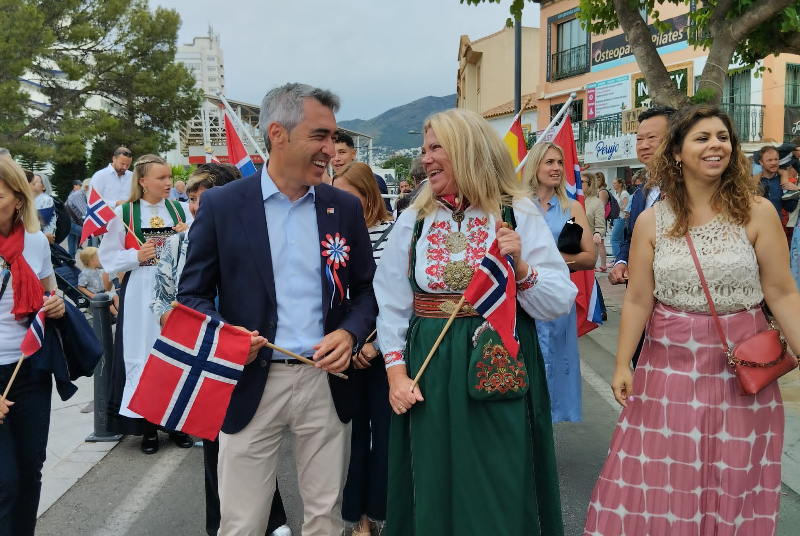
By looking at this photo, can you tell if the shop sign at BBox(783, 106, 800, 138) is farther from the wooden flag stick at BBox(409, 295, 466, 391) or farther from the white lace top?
the wooden flag stick at BBox(409, 295, 466, 391)

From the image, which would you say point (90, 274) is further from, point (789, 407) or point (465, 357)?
point (789, 407)

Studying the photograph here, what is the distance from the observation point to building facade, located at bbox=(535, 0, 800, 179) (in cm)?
2048

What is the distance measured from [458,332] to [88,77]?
33.7 metres

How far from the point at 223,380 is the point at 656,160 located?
2053 millimetres

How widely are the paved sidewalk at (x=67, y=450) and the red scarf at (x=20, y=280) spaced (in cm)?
161

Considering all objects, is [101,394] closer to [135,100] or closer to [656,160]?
[656,160]

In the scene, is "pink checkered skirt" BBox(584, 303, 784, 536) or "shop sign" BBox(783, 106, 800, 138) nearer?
"pink checkered skirt" BBox(584, 303, 784, 536)

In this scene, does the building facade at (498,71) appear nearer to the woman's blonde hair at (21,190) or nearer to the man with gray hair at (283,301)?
the woman's blonde hair at (21,190)

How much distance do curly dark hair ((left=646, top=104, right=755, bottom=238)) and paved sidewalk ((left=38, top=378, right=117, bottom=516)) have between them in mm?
3847

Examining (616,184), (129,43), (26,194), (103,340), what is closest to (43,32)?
(129,43)

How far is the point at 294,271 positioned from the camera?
2619 millimetres

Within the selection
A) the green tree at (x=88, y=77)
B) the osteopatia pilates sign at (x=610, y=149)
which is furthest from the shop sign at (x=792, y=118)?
the green tree at (x=88, y=77)

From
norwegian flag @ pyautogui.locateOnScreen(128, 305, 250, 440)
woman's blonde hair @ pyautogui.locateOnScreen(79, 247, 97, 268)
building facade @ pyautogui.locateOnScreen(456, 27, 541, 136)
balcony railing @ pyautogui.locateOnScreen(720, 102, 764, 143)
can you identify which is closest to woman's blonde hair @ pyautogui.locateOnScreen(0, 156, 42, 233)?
norwegian flag @ pyautogui.locateOnScreen(128, 305, 250, 440)

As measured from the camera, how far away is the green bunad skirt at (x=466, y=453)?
2.48m
